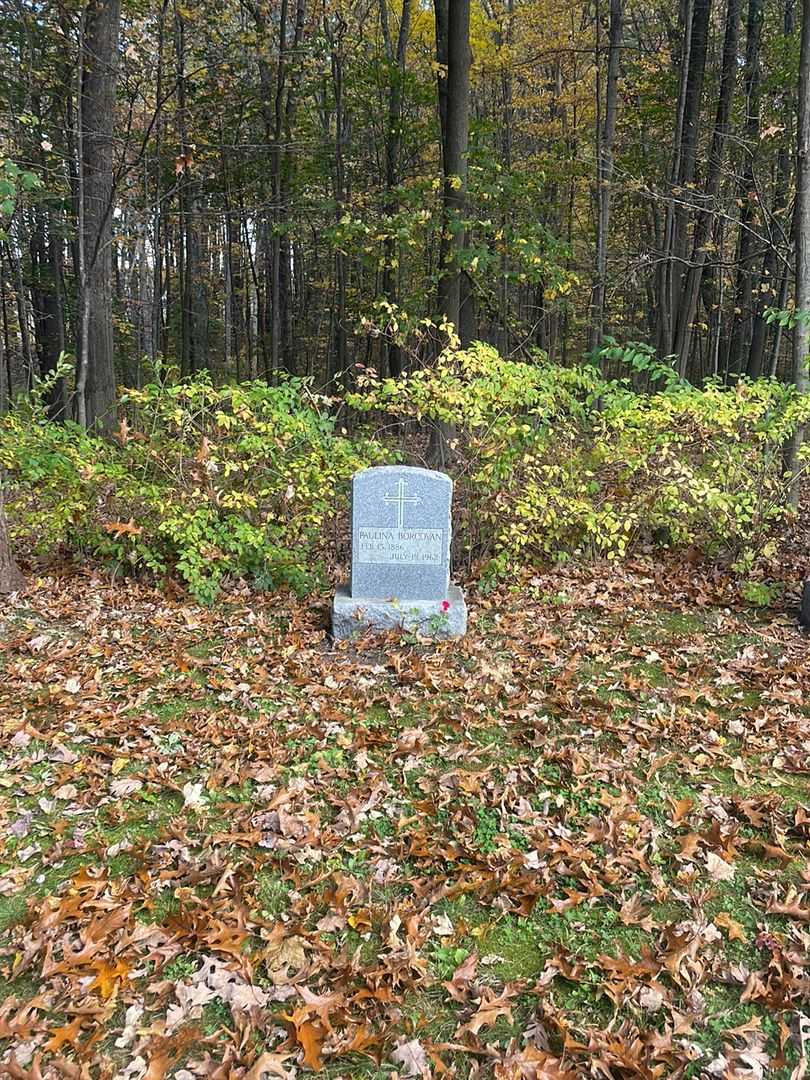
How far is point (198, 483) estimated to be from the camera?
6.50 meters

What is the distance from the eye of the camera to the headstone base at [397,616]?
588 cm

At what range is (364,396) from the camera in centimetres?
680

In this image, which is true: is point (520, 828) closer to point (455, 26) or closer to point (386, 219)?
point (386, 219)

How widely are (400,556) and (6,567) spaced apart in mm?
3408

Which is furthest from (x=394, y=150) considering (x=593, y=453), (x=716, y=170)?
(x=593, y=453)

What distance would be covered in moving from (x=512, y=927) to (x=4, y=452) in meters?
5.89

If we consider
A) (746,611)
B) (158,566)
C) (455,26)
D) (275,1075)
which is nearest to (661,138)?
(455,26)

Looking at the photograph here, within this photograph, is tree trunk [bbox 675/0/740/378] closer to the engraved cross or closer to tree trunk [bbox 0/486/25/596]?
the engraved cross

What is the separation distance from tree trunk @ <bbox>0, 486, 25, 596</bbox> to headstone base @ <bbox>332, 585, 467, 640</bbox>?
2.84 m

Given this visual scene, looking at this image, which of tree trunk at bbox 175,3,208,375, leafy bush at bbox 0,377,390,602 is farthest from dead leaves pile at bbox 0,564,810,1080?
tree trunk at bbox 175,3,208,375

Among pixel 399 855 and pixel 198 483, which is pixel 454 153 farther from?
pixel 399 855

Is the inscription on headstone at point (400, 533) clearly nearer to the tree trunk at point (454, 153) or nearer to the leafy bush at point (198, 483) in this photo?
the leafy bush at point (198, 483)

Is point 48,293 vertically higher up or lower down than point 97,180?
lower down

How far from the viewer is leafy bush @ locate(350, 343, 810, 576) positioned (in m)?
6.79
